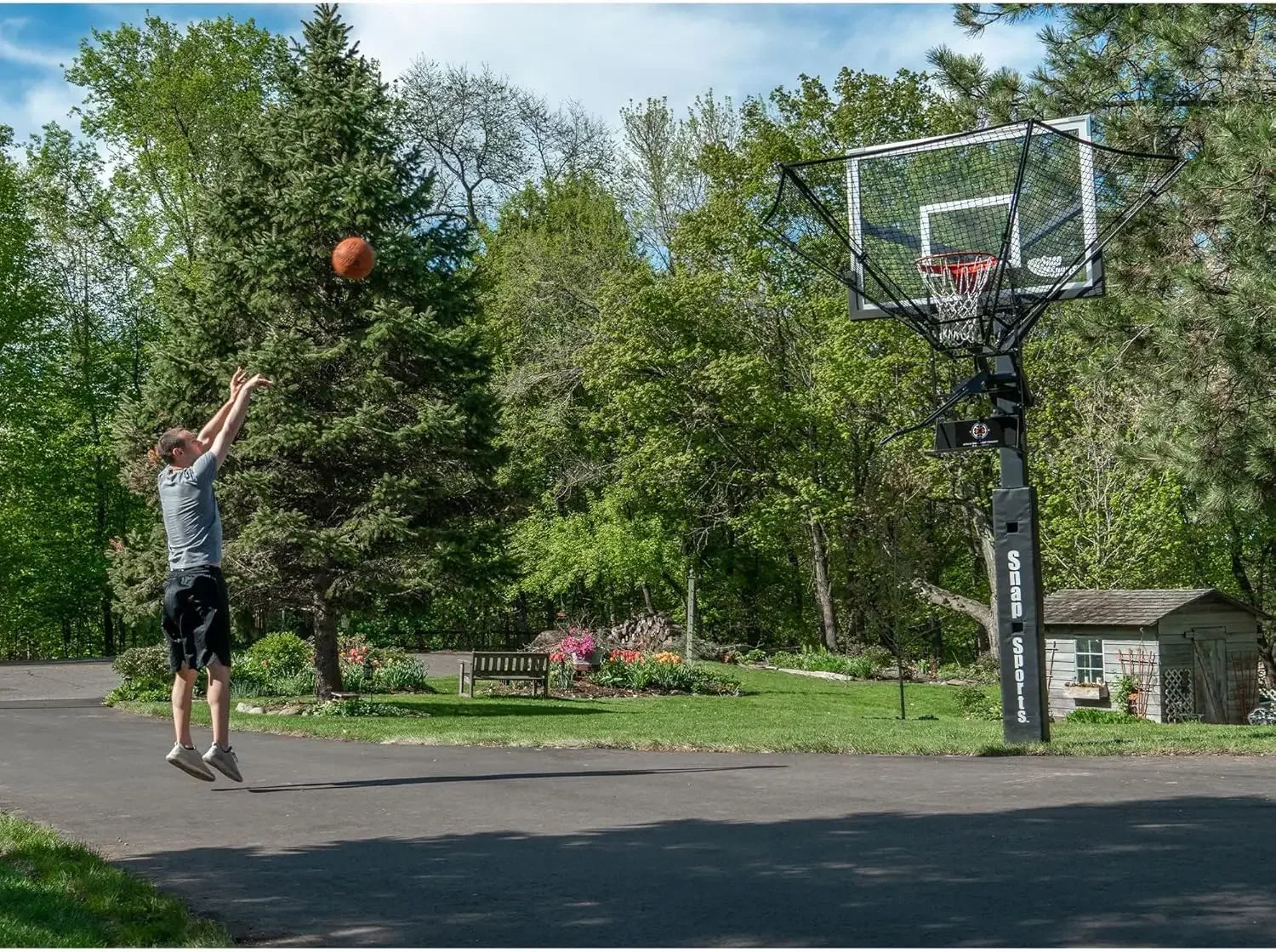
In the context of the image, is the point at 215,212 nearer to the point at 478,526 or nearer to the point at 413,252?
the point at 413,252

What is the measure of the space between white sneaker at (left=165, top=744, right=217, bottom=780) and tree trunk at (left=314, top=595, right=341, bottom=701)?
13255mm

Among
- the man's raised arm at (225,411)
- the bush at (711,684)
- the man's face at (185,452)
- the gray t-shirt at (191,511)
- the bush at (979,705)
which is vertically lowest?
the bush at (979,705)

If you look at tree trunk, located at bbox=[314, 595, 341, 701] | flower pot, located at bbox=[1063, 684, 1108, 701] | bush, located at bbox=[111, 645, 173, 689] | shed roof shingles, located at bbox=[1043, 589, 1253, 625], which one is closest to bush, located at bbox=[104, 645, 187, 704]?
bush, located at bbox=[111, 645, 173, 689]

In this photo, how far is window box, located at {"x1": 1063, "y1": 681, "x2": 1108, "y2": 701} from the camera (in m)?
29.4

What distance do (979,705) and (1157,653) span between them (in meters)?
4.65

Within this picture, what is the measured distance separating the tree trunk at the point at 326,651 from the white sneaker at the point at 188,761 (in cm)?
1325

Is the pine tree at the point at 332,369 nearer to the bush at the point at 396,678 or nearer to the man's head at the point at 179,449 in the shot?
the bush at the point at 396,678

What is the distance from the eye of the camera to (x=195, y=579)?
30.2 feet

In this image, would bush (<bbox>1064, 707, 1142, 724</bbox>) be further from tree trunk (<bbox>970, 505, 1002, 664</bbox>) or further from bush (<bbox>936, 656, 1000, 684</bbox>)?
bush (<bbox>936, 656, 1000, 684</bbox>)

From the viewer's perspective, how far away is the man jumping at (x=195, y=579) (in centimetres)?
912

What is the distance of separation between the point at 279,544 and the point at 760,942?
1722cm

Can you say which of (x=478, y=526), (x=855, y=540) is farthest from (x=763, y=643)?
(x=478, y=526)

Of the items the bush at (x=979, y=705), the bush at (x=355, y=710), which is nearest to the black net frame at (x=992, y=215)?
the bush at (x=355, y=710)

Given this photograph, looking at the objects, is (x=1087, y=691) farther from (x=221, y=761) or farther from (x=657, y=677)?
(x=221, y=761)
